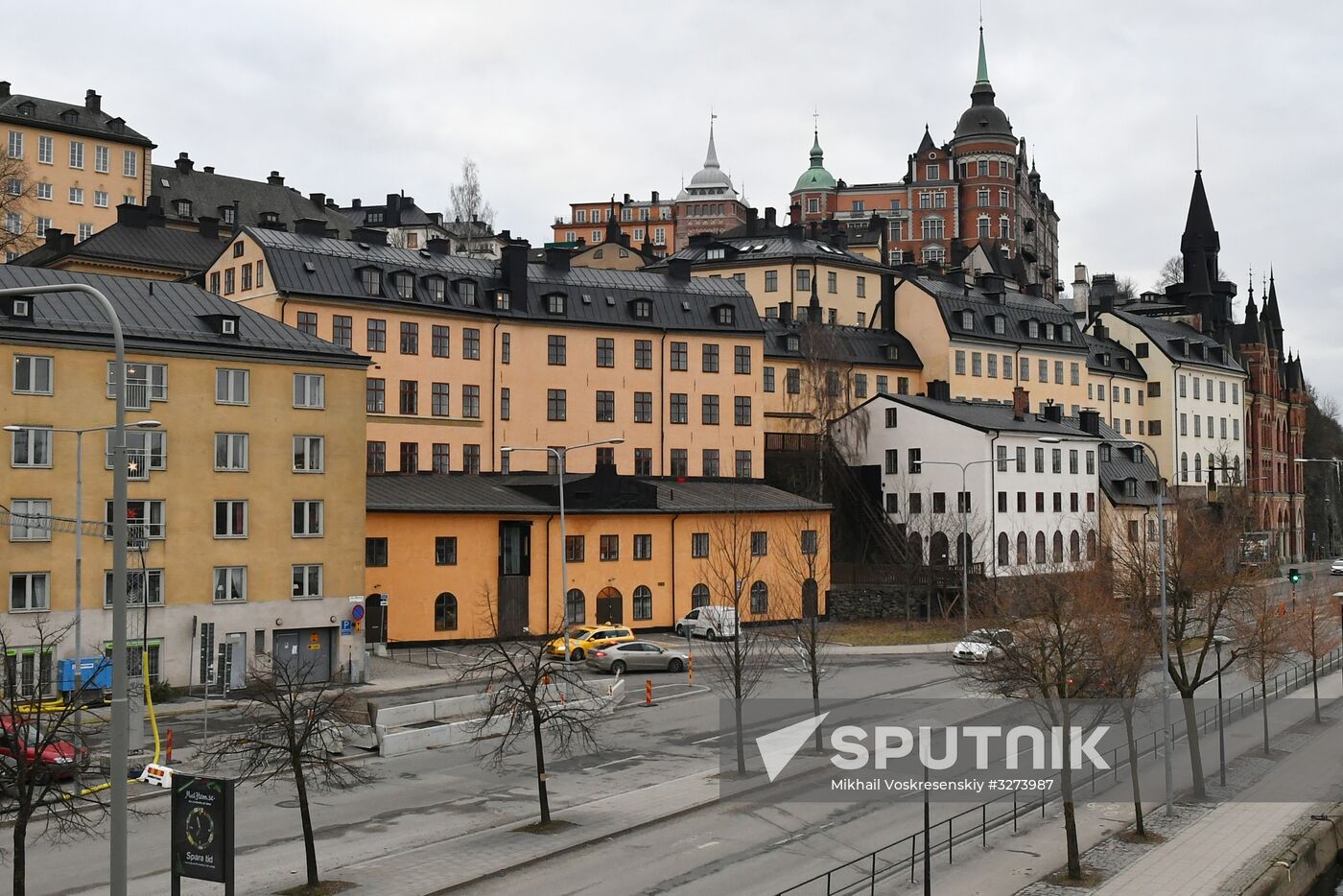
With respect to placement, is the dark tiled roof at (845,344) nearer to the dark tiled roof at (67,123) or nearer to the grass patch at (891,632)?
the grass patch at (891,632)

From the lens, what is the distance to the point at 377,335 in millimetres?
67875

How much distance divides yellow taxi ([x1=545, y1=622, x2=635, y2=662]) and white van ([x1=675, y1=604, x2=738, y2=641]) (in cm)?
464

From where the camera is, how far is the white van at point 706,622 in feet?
193

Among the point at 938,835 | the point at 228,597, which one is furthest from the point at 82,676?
the point at 938,835

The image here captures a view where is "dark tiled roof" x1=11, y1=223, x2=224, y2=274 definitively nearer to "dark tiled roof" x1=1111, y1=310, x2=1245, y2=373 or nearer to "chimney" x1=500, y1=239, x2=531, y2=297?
"chimney" x1=500, y1=239, x2=531, y2=297

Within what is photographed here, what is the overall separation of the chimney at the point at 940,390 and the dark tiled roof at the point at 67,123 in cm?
6791

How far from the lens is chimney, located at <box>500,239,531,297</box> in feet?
241

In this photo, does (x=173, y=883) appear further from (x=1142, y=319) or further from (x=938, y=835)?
→ (x=1142, y=319)

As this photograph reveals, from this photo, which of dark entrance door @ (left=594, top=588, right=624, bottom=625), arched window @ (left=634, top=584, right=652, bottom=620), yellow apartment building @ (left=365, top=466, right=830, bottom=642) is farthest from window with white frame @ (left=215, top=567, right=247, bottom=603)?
arched window @ (left=634, top=584, right=652, bottom=620)

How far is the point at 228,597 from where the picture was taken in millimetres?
46875

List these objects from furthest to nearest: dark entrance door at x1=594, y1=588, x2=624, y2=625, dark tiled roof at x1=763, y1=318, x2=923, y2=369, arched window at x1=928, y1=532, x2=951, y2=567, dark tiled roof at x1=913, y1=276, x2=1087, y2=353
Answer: dark tiled roof at x1=913, y1=276, x2=1087, y2=353, dark tiled roof at x1=763, y1=318, x2=923, y2=369, arched window at x1=928, y1=532, x2=951, y2=567, dark entrance door at x1=594, y1=588, x2=624, y2=625

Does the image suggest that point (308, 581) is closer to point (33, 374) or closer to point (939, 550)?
point (33, 374)

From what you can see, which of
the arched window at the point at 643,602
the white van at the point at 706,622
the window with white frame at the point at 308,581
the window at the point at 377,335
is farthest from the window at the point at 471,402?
the window with white frame at the point at 308,581

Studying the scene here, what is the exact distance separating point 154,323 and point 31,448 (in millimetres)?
6150
